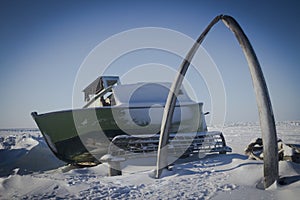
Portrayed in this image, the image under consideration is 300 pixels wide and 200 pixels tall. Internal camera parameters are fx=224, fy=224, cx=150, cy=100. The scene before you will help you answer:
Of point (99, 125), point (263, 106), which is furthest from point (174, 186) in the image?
point (99, 125)

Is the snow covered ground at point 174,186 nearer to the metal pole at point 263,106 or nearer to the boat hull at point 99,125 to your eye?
the metal pole at point 263,106

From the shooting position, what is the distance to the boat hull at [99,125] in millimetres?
6496

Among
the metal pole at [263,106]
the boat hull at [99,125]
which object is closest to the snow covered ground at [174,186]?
the metal pole at [263,106]

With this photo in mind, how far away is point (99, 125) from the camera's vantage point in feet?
21.2

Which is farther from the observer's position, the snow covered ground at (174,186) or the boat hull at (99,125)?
the boat hull at (99,125)

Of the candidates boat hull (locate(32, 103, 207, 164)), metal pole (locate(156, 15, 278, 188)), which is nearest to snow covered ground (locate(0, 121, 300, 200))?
metal pole (locate(156, 15, 278, 188))

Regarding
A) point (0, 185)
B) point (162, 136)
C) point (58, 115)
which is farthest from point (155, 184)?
point (58, 115)

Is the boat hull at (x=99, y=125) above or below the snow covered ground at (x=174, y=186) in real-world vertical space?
above

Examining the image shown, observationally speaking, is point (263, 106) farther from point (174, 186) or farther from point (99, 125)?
point (99, 125)

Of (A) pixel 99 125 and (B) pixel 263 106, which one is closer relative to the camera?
(B) pixel 263 106

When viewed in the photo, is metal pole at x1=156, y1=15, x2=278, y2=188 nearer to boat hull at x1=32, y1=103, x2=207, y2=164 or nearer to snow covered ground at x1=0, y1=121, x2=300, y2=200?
snow covered ground at x1=0, y1=121, x2=300, y2=200

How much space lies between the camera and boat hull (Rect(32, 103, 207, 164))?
6496 mm

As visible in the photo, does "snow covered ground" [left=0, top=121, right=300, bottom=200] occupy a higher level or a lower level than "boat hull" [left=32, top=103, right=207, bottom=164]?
lower

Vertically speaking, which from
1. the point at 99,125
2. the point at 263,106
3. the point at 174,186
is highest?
the point at 263,106
